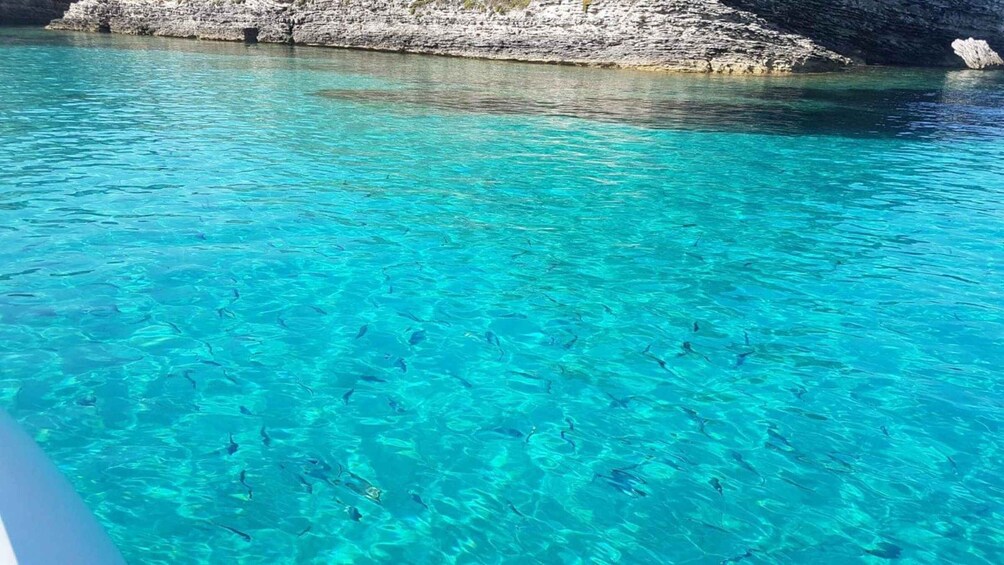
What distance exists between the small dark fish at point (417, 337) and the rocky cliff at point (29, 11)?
54414 mm

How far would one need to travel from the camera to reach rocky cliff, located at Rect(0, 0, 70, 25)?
49031mm

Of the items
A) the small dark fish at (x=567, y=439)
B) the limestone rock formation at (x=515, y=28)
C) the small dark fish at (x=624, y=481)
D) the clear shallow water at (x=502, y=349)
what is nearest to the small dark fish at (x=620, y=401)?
the clear shallow water at (x=502, y=349)

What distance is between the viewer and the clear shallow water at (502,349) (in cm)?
414

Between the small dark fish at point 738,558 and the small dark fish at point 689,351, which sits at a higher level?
the small dark fish at point 689,351

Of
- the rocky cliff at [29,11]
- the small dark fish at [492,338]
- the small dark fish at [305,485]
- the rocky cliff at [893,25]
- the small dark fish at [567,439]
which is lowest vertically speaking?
the small dark fish at [305,485]

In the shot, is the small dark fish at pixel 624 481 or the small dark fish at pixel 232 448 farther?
the small dark fish at pixel 232 448

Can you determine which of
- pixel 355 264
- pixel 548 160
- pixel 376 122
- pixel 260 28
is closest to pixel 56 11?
pixel 260 28

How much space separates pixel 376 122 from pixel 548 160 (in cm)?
507

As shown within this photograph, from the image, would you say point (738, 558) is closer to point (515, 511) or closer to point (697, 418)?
point (515, 511)

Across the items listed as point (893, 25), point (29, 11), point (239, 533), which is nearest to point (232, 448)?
point (239, 533)

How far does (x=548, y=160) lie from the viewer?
1355 cm

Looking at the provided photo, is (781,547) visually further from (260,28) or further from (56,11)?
(56,11)

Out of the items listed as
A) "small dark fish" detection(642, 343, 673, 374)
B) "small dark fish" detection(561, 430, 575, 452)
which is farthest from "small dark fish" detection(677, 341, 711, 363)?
"small dark fish" detection(561, 430, 575, 452)

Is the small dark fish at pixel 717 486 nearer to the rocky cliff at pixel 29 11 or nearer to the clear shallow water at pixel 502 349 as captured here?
the clear shallow water at pixel 502 349
